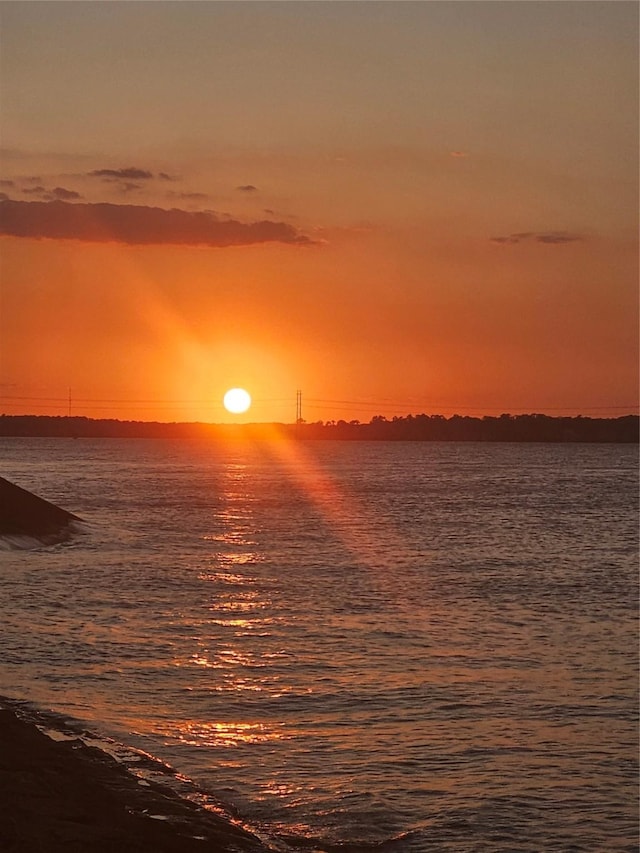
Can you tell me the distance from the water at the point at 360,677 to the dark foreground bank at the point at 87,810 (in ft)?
3.91

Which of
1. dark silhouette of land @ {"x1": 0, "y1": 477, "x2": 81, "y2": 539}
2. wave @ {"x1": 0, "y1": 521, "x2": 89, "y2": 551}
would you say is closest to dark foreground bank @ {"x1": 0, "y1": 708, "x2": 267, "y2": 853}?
wave @ {"x1": 0, "y1": 521, "x2": 89, "y2": 551}

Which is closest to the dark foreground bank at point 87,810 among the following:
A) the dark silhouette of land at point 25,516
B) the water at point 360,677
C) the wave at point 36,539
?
the water at point 360,677

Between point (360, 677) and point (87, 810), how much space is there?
38.2ft

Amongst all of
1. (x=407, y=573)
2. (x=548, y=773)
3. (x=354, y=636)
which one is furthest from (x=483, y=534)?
(x=548, y=773)

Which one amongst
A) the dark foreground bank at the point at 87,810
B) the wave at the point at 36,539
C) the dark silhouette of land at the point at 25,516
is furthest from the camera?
the dark silhouette of land at the point at 25,516

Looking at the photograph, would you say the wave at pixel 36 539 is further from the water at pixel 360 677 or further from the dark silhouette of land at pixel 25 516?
the water at pixel 360 677

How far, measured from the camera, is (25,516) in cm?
5588

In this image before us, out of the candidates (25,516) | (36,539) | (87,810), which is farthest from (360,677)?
(25,516)

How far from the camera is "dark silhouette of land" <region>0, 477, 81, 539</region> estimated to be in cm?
5357

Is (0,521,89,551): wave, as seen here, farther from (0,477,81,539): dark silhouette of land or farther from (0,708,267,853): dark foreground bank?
(0,708,267,853): dark foreground bank

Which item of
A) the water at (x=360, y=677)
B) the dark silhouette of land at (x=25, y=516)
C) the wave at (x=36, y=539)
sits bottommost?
the water at (x=360, y=677)

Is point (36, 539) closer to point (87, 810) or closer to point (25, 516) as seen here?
point (25, 516)

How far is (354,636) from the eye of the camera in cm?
3091

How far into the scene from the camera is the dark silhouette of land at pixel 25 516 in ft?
176
